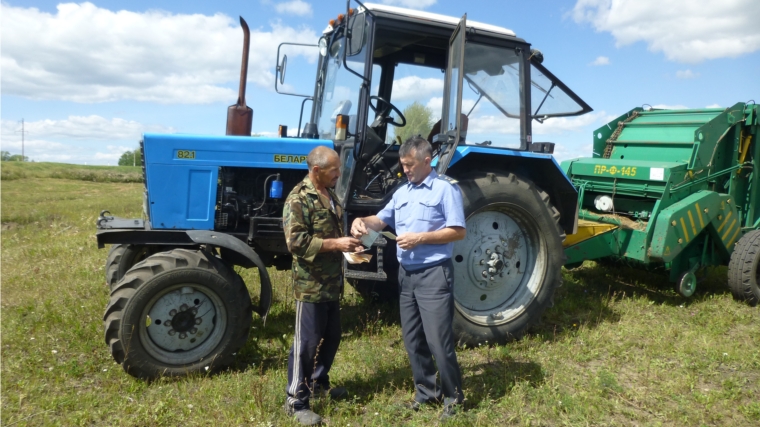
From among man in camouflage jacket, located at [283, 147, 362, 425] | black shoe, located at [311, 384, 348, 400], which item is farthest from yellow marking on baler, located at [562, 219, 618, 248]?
man in camouflage jacket, located at [283, 147, 362, 425]

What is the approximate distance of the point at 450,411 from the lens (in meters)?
3.13

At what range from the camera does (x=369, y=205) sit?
13.8 ft

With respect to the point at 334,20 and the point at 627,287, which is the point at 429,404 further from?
the point at 627,287

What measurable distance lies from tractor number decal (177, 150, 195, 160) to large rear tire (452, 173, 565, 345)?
2083 mm

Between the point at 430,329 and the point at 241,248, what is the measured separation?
59.5 inches

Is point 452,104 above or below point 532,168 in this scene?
above

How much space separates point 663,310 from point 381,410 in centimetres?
354

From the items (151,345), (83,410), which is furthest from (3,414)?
(151,345)

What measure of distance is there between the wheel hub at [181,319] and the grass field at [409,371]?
0.27m

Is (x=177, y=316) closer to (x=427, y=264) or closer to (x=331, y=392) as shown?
(x=331, y=392)

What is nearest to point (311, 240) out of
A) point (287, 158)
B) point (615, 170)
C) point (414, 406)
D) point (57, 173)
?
point (414, 406)

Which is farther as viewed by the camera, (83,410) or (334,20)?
(334,20)

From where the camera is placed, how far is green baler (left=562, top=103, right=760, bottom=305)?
527cm

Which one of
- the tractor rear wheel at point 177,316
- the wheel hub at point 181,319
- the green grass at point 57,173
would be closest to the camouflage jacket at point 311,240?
the tractor rear wheel at point 177,316
